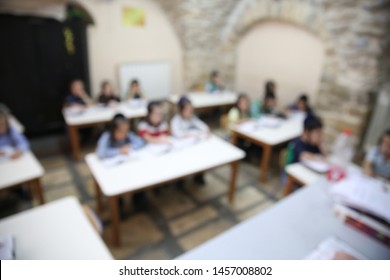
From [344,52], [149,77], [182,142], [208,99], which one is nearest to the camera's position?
[182,142]

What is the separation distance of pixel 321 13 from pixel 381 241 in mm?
3573

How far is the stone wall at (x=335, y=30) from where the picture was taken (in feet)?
11.1

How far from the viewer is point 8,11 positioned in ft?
12.8

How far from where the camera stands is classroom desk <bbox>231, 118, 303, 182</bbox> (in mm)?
3090

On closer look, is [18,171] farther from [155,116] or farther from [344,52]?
[344,52]

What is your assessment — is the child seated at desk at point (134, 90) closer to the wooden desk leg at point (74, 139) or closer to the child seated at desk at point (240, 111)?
the wooden desk leg at point (74, 139)

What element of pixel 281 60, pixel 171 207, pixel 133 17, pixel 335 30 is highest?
pixel 133 17

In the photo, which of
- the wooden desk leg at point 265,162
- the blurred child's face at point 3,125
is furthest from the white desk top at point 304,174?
the blurred child's face at point 3,125

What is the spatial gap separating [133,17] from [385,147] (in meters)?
4.67

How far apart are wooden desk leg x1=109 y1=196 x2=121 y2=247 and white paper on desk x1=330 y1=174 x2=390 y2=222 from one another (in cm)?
154

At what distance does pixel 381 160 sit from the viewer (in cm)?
235

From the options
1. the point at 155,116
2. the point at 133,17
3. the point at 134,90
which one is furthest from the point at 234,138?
the point at 133,17

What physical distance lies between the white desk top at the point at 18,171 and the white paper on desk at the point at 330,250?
206 centimetres
